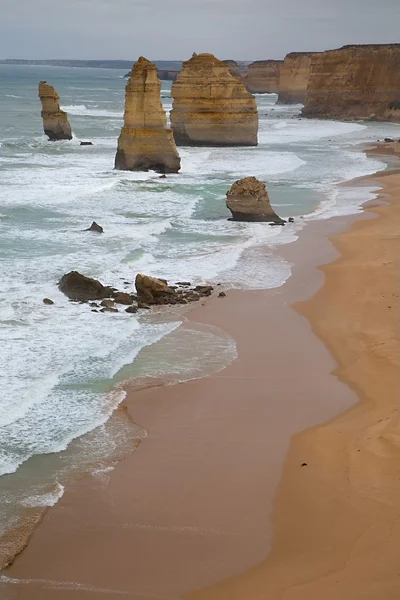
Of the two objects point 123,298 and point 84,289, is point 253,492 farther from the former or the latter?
point 84,289

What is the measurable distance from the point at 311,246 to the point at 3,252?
24.9 ft

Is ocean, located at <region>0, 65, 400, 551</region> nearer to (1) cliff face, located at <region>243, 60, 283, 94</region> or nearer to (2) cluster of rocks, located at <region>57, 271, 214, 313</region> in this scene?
(2) cluster of rocks, located at <region>57, 271, 214, 313</region>

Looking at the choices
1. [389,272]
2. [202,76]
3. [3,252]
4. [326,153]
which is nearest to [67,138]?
[202,76]

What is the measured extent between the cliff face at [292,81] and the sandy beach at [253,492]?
9745cm

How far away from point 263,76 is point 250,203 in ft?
374

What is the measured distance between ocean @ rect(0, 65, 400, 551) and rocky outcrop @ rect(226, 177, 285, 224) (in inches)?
16.0

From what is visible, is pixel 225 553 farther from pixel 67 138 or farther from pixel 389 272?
pixel 67 138

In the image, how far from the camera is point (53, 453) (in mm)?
8984

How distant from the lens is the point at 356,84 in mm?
77812

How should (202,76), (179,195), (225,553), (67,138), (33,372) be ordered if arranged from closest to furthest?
(225,553), (33,372), (179,195), (202,76), (67,138)

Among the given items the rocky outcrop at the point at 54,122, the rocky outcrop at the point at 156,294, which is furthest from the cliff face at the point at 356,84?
the rocky outcrop at the point at 156,294

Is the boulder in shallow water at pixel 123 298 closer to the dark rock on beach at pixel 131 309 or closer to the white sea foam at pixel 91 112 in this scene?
the dark rock on beach at pixel 131 309

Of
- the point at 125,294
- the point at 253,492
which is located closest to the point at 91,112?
the point at 125,294

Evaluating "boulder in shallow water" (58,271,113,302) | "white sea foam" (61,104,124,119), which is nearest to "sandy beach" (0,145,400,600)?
"boulder in shallow water" (58,271,113,302)
